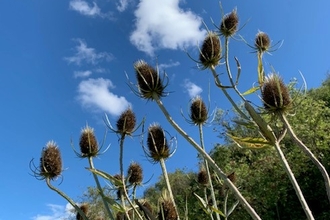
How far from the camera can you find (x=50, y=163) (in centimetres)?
507

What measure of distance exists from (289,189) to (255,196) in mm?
3686

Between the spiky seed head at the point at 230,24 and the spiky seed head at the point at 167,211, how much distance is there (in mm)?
2677

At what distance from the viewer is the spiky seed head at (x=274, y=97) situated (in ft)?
11.3

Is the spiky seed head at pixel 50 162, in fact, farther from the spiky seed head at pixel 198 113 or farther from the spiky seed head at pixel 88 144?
the spiky seed head at pixel 198 113

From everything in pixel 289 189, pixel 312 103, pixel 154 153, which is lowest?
pixel 154 153

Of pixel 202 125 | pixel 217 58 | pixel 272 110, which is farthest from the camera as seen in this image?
pixel 202 125

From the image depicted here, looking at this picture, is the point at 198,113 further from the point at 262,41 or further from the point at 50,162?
the point at 50,162

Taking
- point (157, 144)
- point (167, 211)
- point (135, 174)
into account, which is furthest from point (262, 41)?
point (167, 211)

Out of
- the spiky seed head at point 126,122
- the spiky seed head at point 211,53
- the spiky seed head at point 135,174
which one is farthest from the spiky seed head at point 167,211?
the spiky seed head at point 135,174

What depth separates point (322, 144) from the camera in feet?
82.1

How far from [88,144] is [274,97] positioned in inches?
107

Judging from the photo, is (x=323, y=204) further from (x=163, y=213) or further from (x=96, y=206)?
(x=163, y=213)

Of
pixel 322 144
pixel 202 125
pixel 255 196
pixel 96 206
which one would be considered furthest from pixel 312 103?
pixel 202 125

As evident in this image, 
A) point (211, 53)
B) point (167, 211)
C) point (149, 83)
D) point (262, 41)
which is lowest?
point (167, 211)
